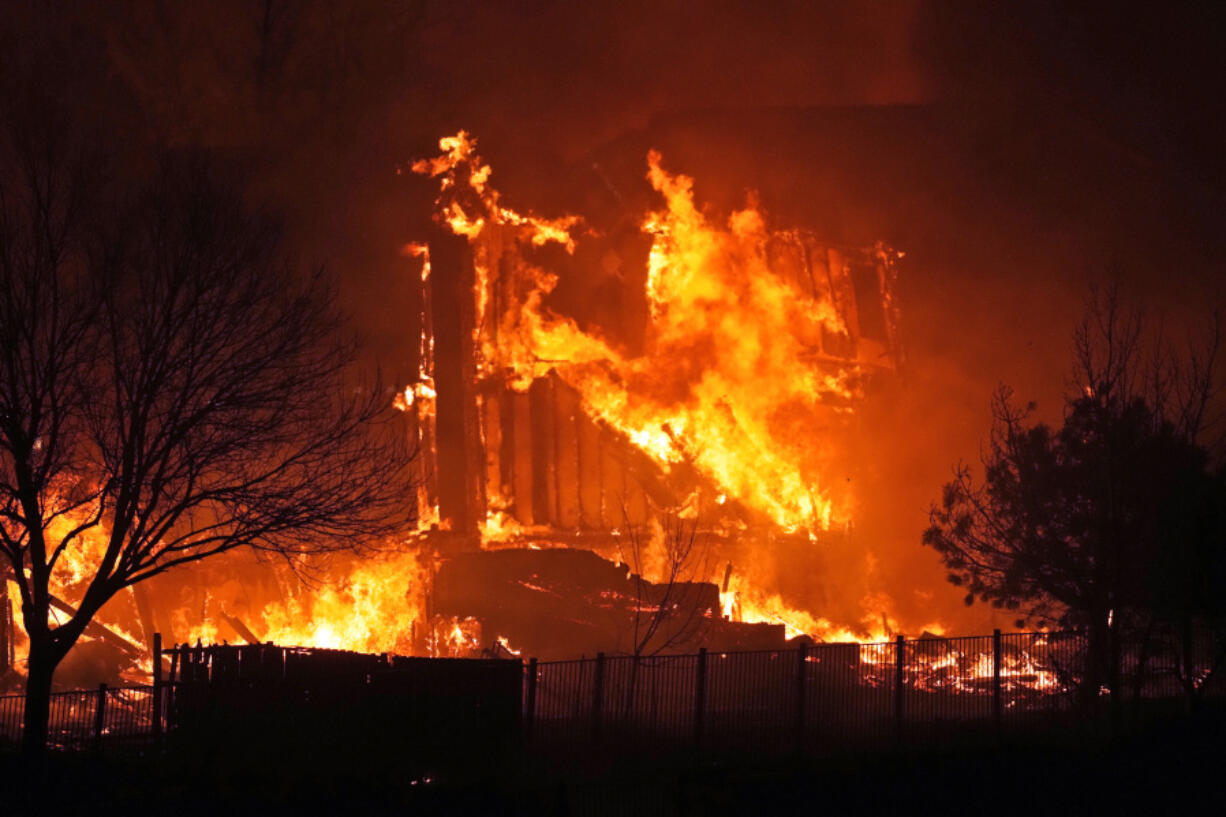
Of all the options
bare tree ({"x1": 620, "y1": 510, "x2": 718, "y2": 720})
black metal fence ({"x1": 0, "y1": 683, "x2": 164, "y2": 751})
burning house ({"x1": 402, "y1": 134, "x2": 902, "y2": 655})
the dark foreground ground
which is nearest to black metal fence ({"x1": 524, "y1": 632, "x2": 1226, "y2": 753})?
the dark foreground ground

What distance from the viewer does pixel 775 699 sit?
13586mm

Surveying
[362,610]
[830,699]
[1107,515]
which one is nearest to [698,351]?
[362,610]

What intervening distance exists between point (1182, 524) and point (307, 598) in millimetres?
17929

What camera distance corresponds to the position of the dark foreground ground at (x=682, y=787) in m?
8.84

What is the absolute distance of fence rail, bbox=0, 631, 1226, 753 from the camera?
12406 mm

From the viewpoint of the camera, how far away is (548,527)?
23.8 meters

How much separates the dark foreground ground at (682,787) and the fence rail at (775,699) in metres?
0.82

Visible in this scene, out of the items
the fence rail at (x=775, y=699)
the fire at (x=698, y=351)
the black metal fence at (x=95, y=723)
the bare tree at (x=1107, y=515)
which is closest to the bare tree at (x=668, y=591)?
the fire at (x=698, y=351)

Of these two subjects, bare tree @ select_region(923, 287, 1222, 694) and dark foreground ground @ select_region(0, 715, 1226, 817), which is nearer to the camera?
dark foreground ground @ select_region(0, 715, 1226, 817)

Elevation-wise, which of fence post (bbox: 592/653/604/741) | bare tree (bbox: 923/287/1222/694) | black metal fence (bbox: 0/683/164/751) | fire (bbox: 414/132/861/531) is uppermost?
fire (bbox: 414/132/861/531)

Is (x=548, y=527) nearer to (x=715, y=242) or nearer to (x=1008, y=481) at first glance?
(x=715, y=242)

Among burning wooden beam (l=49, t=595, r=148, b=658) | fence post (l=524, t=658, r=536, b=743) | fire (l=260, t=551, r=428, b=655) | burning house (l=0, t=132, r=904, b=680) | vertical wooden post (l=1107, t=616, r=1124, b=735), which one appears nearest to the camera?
fence post (l=524, t=658, r=536, b=743)

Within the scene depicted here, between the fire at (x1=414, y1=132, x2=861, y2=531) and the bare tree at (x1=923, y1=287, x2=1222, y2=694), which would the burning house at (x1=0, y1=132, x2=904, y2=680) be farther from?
the bare tree at (x1=923, y1=287, x2=1222, y2=694)

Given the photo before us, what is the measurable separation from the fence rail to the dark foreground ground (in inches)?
32.2
